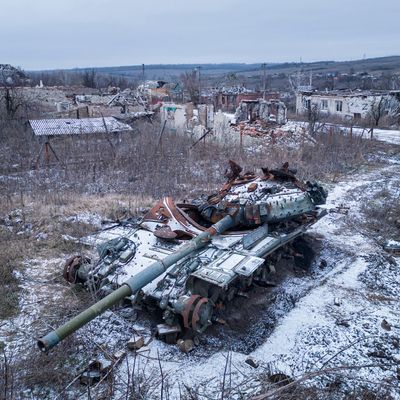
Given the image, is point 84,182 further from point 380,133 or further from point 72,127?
point 380,133

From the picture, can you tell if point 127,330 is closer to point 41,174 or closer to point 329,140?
point 41,174

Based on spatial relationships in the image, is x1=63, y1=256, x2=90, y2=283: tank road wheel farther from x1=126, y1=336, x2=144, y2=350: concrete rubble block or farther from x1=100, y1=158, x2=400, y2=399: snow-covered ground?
x1=100, y1=158, x2=400, y2=399: snow-covered ground

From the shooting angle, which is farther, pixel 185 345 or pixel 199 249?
pixel 199 249

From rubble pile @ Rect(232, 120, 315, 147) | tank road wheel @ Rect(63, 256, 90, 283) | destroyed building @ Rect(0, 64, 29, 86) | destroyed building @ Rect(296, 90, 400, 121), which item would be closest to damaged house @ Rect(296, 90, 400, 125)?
destroyed building @ Rect(296, 90, 400, 121)

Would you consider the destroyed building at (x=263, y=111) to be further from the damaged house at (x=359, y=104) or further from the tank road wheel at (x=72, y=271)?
the tank road wheel at (x=72, y=271)

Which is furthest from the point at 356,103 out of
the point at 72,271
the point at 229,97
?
the point at 72,271

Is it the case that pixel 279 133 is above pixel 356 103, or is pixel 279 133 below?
below
